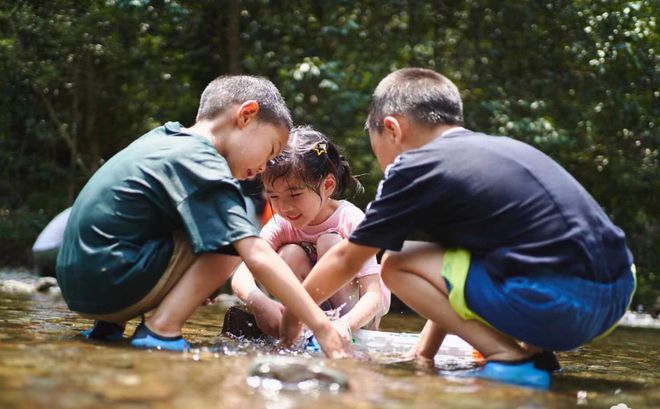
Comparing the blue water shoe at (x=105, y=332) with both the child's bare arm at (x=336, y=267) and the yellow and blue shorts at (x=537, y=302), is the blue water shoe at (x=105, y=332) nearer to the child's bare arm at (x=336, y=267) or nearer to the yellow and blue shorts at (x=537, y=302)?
the child's bare arm at (x=336, y=267)

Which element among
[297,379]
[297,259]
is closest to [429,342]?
[297,259]

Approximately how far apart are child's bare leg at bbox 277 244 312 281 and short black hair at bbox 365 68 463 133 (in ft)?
2.90

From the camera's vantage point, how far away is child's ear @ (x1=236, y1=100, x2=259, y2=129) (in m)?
3.02

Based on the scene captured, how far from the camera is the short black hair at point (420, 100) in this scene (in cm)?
279

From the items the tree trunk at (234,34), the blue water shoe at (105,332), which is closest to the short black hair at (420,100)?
the blue water shoe at (105,332)

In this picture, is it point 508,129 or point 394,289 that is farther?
point 508,129

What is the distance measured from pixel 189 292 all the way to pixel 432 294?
2.56 ft

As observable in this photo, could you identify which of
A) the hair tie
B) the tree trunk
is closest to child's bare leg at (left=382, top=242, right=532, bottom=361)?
the hair tie

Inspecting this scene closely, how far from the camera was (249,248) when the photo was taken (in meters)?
2.57

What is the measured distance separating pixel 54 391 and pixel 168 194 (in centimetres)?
117

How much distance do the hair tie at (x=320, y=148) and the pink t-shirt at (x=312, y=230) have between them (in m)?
0.27

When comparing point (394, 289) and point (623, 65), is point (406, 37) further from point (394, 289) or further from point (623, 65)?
point (394, 289)

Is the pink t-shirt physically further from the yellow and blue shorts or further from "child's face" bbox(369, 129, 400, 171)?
the yellow and blue shorts

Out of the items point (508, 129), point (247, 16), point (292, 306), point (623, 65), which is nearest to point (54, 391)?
point (292, 306)
